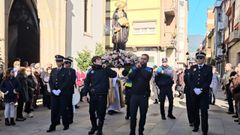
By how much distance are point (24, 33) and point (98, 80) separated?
12.6 m

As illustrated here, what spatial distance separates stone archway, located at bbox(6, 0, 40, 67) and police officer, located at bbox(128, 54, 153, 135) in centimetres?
1197

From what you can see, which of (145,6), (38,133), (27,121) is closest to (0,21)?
(27,121)

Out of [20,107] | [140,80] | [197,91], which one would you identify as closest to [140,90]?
[140,80]

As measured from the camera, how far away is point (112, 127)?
9.36m

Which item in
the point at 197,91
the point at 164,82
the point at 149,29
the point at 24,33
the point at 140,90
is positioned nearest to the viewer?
the point at 140,90

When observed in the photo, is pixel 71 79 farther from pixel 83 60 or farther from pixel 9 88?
pixel 83 60

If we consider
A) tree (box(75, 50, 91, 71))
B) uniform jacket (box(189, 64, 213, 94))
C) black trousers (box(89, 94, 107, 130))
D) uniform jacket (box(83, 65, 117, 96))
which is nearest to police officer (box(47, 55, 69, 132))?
uniform jacket (box(83, 65, 117, 96))

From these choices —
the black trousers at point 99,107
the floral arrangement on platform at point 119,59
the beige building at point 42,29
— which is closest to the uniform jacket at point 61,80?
the black trousers at point 99,107

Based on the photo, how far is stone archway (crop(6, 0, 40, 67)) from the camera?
18781 mm

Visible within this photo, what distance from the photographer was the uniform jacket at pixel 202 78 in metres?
8.12

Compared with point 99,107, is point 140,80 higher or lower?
higher

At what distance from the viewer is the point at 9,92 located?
9.40 metres

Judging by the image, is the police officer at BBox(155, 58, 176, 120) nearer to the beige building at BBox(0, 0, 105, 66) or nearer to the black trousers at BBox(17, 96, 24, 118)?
the black trousers at BBox(17, 96, 24, 118)

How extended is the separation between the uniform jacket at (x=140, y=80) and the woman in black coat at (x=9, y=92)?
3.35 m
